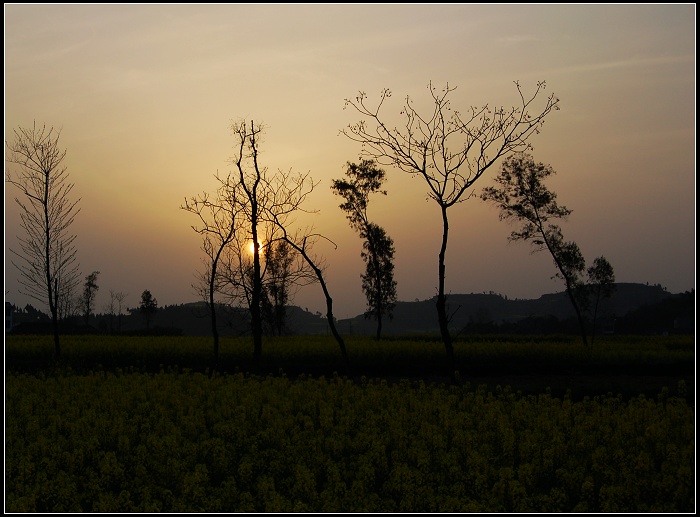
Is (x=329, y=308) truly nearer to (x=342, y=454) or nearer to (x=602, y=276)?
(x=342, y=454)

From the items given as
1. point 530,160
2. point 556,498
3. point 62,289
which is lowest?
point 556,498

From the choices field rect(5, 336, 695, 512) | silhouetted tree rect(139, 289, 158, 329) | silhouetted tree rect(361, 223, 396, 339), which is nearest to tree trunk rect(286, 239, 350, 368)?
field rect(5, 336, 695, 512)

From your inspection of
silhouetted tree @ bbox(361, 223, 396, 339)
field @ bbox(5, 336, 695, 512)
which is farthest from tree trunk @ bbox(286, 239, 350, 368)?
silhouetted tree @ bbox(361, 223, 396, 339)

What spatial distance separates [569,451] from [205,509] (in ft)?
22.1

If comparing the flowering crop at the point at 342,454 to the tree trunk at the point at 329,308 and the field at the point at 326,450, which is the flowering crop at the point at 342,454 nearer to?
the field at the point at 326,450

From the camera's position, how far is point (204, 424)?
1636 centimetres

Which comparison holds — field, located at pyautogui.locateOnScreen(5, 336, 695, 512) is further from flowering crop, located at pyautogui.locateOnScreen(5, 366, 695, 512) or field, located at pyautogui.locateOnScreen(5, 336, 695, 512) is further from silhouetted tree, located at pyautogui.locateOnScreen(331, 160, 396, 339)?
silhouetted tree, located at pyautogui.locateOnScreen(331, 160, 396, 339)

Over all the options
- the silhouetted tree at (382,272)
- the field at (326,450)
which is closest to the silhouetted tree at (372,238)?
the silhouetted tree at (382,272)

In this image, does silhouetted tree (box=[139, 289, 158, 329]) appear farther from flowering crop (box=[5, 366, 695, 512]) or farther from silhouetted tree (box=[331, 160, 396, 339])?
flowering crop (box=[5, 366, 695, 512])

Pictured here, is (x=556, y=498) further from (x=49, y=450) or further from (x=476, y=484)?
(x=49, y=450)

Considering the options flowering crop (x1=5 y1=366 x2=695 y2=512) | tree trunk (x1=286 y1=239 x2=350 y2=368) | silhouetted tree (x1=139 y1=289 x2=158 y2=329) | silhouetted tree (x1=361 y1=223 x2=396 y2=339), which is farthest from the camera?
silhouetted tree (x1=139 y1=289 x2=158 y2=329)

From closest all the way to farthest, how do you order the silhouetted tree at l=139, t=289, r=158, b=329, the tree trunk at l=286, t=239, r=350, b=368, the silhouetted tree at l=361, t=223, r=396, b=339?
the tree trunk at l=286, t=239, r=350, b=368 < the silhouetted tree at l=361, t=223, r=396, b=339 < the silhouetted tree at l=139, t=289, r=158, b=329

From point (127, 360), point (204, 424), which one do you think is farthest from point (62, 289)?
point (204, 424)

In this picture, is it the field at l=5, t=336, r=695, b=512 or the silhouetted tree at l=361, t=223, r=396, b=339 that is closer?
the field at l=5, t=336, r=695, b=512
